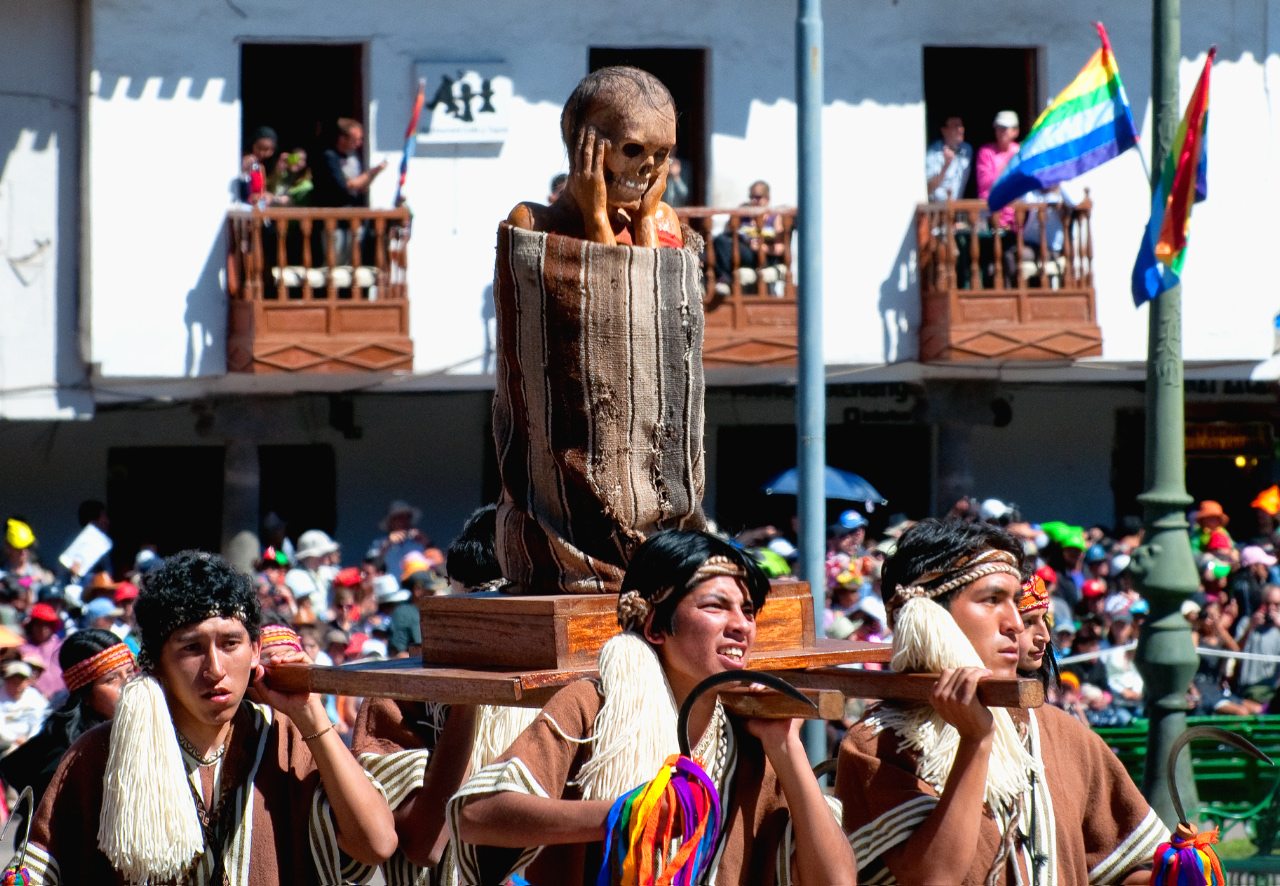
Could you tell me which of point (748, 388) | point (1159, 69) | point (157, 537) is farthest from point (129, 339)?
point (1159, 69)

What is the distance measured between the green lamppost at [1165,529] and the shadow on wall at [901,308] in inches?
260

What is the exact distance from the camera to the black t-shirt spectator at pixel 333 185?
44.7 feet

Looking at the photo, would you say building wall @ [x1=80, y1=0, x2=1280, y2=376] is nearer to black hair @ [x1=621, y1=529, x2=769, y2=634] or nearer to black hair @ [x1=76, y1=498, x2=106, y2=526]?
black hair @ [x1=76, y1=498, x2=106, y2=526]

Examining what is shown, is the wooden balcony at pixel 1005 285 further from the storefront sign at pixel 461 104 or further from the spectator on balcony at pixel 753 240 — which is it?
the storefront sign at pixel 461 104

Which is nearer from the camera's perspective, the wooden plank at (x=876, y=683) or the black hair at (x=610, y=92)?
the wooden plank at (x=876, y=683)

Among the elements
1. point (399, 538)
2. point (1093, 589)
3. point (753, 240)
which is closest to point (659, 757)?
point (1093, 589)

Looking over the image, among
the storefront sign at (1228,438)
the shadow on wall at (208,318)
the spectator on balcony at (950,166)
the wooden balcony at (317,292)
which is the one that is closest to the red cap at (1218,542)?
the storefront sign at (1228,438)

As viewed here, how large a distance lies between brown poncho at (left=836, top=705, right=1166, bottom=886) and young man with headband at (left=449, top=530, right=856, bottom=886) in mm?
247

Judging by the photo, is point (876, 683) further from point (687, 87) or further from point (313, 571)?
point (687, 87)

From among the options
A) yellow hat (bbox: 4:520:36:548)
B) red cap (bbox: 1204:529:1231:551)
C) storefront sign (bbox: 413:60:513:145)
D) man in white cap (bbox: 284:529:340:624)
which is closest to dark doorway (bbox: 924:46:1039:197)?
storefront sign (bbox: 413:60:513:145)

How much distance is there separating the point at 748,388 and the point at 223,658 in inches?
473

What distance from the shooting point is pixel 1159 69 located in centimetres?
786

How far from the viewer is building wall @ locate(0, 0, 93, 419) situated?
13750 mm

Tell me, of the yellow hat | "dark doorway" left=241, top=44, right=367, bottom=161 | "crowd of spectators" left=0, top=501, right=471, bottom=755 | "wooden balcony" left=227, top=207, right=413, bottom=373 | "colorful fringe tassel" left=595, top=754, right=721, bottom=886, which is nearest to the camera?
"colorful fringe tassel" left=595, top=754, right=721, bottom=886
